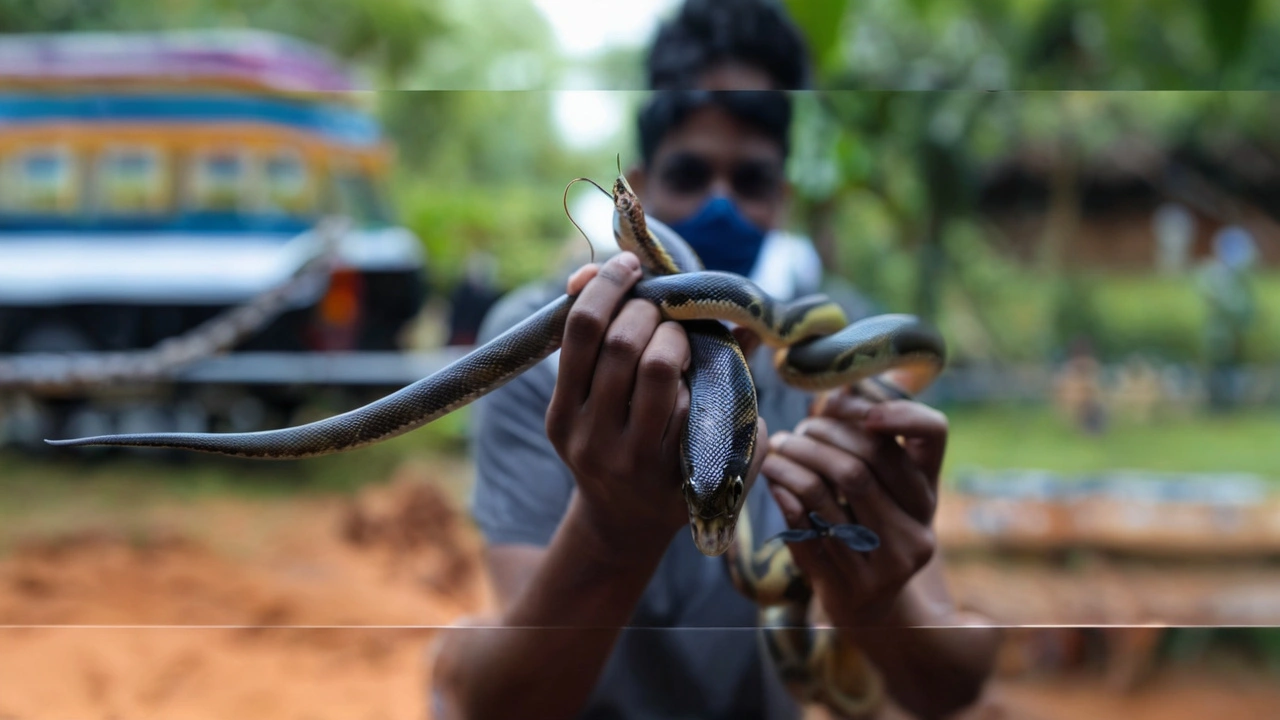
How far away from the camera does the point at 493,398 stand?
0.81m

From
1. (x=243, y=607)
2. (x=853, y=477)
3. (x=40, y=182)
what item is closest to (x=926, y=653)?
(x=853, y=477)

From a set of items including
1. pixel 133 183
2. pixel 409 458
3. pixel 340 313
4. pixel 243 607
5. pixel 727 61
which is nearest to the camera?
pixel 727 61

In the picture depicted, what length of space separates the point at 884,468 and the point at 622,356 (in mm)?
199

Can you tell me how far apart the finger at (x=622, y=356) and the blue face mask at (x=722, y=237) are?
14 centimetres

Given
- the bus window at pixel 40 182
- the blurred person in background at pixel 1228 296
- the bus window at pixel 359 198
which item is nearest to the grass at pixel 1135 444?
the blurred person in background at pixel 1228 296

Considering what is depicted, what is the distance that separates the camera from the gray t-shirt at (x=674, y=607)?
588mm

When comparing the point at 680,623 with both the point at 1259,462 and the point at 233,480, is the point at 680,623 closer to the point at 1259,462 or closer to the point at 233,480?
the point at 233,480

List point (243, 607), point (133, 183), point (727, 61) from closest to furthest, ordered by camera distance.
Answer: point (727, 61), point (243, 607), point (133, 183)

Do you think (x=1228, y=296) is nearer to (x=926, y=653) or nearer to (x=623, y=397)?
(x=926, y=653)

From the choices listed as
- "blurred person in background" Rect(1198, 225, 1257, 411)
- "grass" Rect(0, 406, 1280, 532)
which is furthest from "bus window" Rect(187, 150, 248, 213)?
"blurred person in background" Rect(1198, 225, 1257, 411)

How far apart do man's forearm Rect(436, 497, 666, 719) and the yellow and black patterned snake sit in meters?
0.08

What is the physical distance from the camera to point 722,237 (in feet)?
2.14

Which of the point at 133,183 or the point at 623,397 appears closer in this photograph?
the point at 623,397

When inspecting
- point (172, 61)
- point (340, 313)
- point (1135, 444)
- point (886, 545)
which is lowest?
point (1135, 444)
